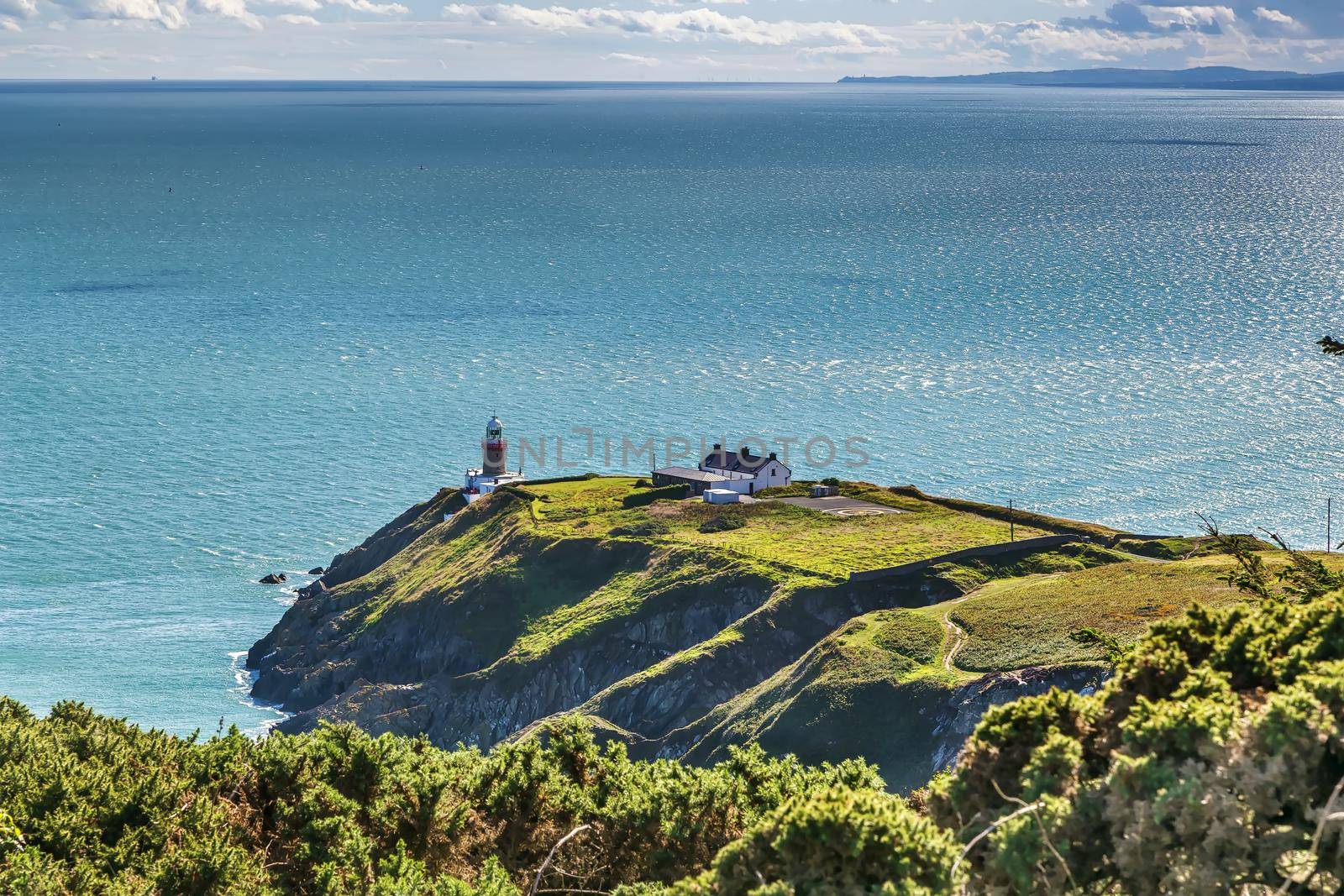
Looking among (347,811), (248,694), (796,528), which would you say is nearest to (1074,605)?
(796,528)

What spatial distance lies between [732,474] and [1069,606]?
121ft

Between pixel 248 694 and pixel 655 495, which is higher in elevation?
pixel 655 495

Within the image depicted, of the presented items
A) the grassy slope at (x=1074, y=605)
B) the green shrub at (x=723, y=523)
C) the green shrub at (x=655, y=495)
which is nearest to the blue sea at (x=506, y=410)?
the green shrub at (x=655, y=495)

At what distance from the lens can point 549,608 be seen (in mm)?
83688

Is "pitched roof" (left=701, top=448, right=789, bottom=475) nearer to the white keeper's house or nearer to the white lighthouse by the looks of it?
the white keeper's house

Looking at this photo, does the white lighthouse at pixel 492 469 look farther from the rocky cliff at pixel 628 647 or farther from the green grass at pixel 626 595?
the green grass at pixel 626 595

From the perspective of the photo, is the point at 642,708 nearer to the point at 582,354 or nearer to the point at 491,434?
the point at 491,434

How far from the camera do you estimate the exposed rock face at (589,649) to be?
62125 millimetres

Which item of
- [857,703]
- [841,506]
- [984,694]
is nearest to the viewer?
[984,694]

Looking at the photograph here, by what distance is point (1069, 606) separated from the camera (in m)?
68.2

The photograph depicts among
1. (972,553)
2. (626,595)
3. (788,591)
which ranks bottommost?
(626,595)

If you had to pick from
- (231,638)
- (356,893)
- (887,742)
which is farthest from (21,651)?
(356,893)

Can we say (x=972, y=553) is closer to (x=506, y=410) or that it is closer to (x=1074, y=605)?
(x=1074, y=605)

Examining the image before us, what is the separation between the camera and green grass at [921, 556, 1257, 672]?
62.3 meters
